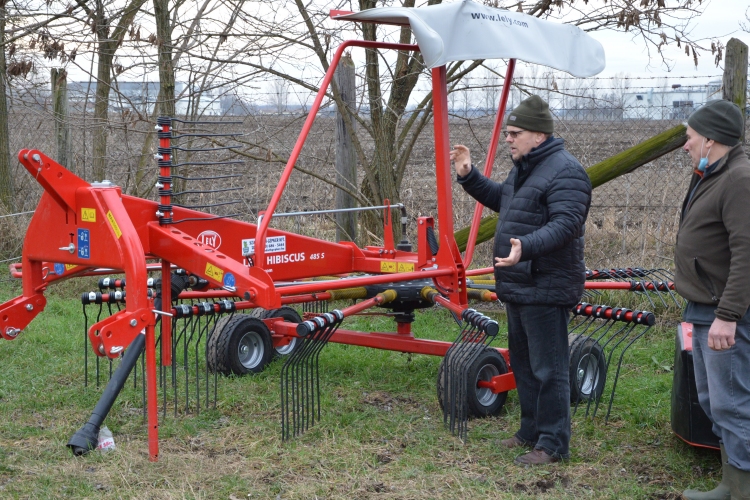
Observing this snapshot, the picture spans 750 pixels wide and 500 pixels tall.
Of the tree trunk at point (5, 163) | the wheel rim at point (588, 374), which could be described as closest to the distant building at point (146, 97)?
the tree trunk at point (5, 163)

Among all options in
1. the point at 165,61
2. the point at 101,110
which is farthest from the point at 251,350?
the point at 101,110

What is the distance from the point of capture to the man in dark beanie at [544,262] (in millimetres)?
4020

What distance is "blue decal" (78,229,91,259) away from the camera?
4.30 metres

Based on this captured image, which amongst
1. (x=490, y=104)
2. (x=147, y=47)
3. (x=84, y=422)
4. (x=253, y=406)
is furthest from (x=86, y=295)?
(x=490, y=104)

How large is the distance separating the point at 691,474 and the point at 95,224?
325 centimetres

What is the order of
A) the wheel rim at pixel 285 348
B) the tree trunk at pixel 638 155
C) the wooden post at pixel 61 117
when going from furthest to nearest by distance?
1. the wooden post at pixel 61 117
2. the tree trunk at pixel 638 155
3. the wheel rim at pixel 285 348

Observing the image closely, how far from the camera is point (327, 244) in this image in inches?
222

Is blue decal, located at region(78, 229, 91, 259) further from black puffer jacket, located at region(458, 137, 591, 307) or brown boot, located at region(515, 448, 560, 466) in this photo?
brown boot, located at region(515, 448, 560, 466)

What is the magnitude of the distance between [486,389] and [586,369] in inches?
28.6

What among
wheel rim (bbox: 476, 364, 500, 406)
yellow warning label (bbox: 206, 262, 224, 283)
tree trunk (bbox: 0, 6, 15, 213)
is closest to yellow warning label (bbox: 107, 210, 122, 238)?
yellow warning label (bbox: 206, 262, 224, 283)

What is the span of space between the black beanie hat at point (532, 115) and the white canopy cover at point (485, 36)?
0.40 m

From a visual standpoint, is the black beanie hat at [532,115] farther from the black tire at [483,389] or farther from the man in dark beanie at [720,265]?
the black tire at [483,389]

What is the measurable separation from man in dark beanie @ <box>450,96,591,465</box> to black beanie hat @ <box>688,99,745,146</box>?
0.71m

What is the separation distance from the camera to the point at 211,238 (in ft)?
16.5
